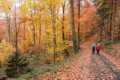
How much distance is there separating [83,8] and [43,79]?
2249cm

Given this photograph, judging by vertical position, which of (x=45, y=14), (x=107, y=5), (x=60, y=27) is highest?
(x=107, y=5)

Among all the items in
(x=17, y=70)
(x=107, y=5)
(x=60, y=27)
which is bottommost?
(x=17, y=70)

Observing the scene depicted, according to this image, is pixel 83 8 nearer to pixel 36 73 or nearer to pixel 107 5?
pixel 107 5

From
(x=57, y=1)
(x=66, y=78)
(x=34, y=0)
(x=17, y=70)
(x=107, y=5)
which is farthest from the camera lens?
(x=107, y=5)

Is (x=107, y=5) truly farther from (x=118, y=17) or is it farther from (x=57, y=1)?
(x=57, y=1)

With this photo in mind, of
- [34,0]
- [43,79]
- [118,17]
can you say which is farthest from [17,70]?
[118,17]

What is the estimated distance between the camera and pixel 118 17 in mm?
29172

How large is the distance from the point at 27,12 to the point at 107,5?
44.6ft

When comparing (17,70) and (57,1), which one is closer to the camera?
(17,70)

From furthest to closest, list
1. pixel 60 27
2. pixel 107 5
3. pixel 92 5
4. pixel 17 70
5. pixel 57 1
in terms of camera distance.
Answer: pixel 92 5 < pixel 107 5 < pixel 60 27 < pixel 57 1 < pixel 17 70

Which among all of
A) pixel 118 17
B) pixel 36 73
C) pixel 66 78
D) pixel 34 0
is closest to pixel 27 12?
pixel 34 0

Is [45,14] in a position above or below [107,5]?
below

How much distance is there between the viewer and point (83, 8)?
29.6 meters

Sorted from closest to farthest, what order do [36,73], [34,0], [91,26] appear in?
1. [36,73]
2. [34,0]
3. [91,26]
